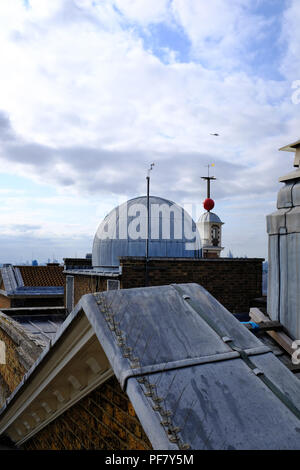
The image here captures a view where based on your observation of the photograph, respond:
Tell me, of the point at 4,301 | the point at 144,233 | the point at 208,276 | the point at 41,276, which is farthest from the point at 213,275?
the point at 4,301

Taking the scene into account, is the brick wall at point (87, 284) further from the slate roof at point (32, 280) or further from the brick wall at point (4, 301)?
the brick wall at point (4, 301)

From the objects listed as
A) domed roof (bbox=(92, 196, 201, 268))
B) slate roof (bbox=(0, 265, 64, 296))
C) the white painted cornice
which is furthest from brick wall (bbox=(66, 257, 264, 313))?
slate roof (bbox=(0, 265, 64, 296))

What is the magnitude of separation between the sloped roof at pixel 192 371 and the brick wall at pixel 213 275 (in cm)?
933

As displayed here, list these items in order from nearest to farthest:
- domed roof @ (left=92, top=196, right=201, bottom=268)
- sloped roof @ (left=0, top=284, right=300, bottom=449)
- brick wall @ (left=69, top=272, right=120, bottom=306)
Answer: sloped roof @ (left=0, top=284, right=300, bottom=449)
brick wall @ (left=69, top=272, right=120, bottom=306)
domed roof @ (left=92, top=196, right=201, bottom=268)

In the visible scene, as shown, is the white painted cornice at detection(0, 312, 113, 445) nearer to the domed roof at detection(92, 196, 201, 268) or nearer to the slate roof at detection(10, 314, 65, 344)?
the slate roof at detection(10, 314, 65, 344)

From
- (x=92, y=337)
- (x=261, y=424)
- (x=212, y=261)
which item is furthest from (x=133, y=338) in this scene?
(x=212, y=261)

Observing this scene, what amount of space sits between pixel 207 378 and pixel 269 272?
268 cm

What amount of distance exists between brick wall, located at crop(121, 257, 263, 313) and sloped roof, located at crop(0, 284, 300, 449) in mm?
9333

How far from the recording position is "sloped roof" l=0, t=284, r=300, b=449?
1.87 m

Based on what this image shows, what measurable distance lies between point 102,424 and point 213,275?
412 inches

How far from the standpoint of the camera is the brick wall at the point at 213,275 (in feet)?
40.2

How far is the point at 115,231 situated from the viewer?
15.5m

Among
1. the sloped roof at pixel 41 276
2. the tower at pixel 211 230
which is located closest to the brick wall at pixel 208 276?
the sloped roof at pixel 41 276
